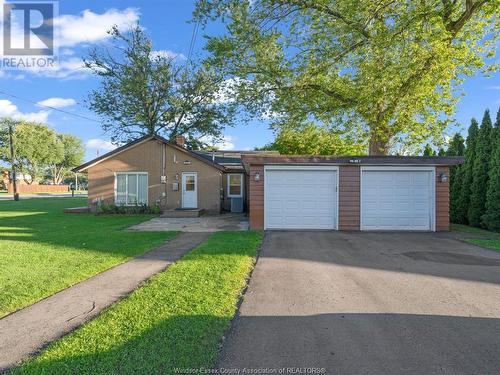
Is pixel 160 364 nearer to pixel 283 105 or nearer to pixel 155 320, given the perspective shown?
pixel 155 320

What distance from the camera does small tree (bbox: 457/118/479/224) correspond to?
13.4 meters

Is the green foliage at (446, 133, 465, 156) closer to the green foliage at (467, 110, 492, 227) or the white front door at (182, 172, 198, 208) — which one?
the green foliage at (467, 110, 492, 227)

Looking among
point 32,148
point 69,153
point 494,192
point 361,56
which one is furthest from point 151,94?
point 69,153

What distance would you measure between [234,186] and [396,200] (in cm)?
1013

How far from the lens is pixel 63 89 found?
79.7 ft

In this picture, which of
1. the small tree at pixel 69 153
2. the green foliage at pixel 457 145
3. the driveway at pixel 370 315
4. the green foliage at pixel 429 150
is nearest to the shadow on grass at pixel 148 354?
the driveway at pixel 370 315

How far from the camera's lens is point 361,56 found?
13.0 meters

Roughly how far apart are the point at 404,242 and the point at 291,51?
30.9ft

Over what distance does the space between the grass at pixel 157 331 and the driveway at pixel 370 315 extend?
0.25 meters

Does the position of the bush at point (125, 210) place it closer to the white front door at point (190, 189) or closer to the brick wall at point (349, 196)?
the white front door at point (190, 189)
